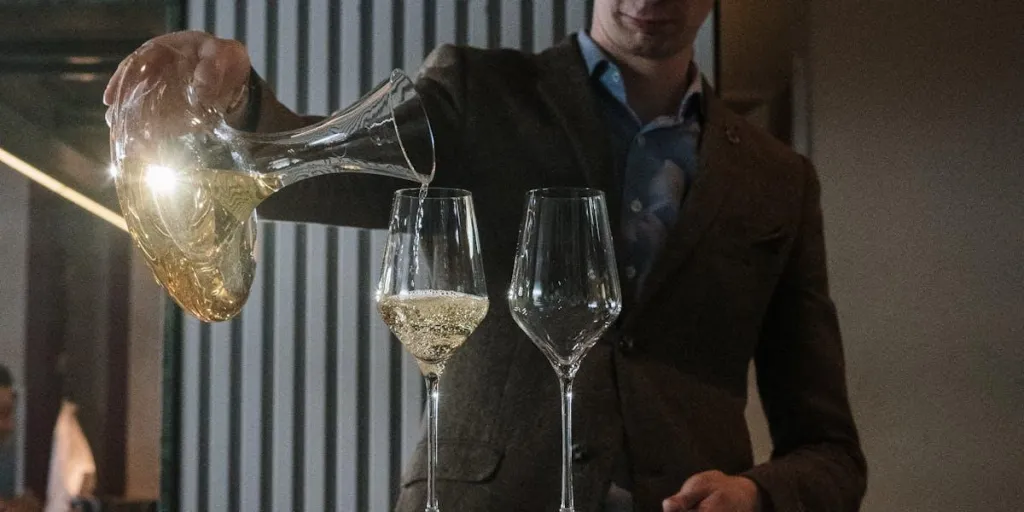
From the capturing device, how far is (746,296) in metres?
1.16

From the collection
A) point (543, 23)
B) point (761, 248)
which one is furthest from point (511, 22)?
point (761, 248)

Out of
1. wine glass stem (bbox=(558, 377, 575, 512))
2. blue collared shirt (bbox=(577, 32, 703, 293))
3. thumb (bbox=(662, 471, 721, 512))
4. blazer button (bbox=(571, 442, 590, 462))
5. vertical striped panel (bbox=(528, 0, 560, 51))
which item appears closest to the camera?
wine glass stem (bbox=(558, 377, 575, 512))

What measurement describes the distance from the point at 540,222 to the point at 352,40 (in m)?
1.00

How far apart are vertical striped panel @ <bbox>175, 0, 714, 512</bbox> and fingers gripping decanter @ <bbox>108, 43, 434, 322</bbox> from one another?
86cm

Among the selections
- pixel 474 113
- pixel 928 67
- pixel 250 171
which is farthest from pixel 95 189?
pixel 928 67

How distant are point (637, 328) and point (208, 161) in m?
0.59

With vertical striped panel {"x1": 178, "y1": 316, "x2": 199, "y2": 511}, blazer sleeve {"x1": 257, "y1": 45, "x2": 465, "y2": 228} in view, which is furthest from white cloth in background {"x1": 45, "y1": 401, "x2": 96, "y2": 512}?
blazer sleeve {"x1": 257, "y1": 45, "x2": 465, "y2": 228}

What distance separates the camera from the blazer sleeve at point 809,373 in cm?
114

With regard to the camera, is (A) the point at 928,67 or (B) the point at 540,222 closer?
(B) the point at 540,222

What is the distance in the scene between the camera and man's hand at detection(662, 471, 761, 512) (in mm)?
780

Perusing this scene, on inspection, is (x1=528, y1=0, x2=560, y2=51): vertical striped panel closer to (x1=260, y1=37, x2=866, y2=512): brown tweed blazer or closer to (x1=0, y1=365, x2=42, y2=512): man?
(x1=260, y1=37, x2=866, y2=512): brown tweed blazer

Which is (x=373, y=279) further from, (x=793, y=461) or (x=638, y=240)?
(x=793, y=461)

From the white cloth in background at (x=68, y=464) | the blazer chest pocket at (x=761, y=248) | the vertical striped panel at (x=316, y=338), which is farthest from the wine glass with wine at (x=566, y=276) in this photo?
the white cloth in background at (x=68, y=464)

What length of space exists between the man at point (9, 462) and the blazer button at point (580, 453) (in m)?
1.10
